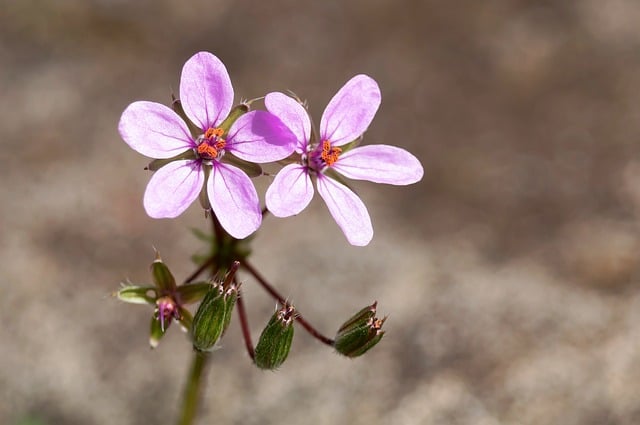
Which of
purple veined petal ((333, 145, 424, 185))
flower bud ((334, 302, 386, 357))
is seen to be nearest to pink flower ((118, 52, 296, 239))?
purple veined petal ((333, 145, 424, 185))

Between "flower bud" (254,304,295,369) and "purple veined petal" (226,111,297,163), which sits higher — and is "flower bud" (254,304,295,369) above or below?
below

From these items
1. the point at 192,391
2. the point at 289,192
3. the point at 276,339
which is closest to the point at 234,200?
the point at 289,192

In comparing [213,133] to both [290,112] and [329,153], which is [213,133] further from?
[329,153]


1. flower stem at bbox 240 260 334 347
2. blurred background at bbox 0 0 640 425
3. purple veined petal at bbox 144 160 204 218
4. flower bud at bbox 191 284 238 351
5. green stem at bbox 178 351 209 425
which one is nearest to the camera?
purple veined petal at bbox 144 160 204 218

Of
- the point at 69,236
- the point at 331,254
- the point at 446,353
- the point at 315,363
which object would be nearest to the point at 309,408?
the point at 315,363

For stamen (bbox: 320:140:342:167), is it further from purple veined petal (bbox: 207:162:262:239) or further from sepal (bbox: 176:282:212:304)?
sepal (bbox: 176:282:212:304)

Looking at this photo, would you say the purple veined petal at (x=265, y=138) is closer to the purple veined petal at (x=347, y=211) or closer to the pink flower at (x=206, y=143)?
the pink flower at (x=206, y=143)
